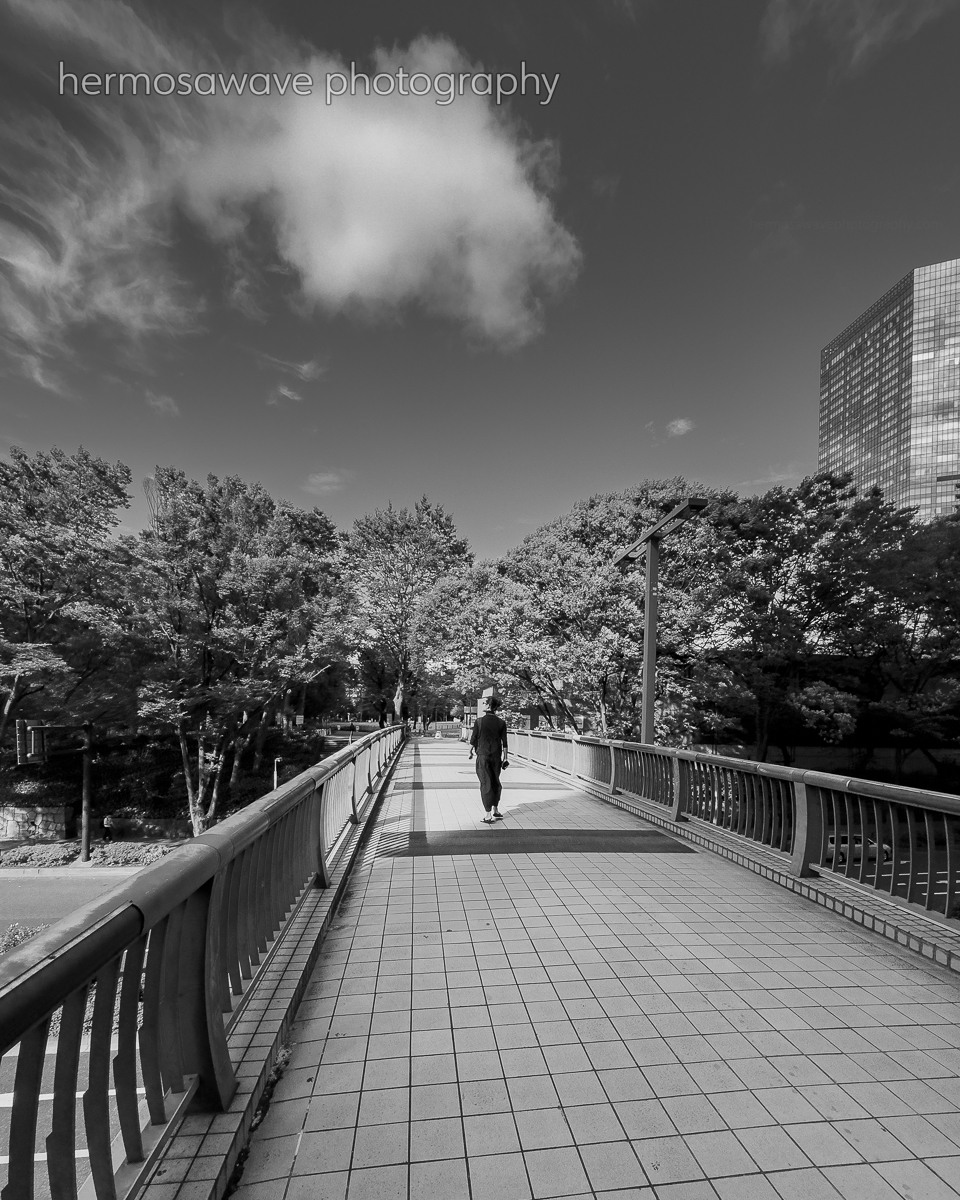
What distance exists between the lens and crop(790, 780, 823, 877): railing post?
5.31m

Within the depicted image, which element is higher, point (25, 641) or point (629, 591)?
point (629, 591)

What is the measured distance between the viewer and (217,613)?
66.5 ft

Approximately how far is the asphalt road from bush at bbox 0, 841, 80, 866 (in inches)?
40.7

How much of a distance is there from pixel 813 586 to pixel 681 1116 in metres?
18.5

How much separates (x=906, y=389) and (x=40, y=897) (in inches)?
5261

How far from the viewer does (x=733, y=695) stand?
700 inches

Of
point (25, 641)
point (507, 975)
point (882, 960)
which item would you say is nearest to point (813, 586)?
point (882, 960)

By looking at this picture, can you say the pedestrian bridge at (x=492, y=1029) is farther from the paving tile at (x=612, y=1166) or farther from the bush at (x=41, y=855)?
the bush at (x=41, y=855)

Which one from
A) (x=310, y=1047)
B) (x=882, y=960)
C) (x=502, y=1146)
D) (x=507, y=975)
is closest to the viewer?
(x=502, y=1146)

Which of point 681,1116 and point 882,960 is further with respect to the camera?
point 882,960

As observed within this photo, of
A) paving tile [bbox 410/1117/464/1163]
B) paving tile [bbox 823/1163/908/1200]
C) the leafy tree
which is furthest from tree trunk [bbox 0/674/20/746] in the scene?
the leafy tree

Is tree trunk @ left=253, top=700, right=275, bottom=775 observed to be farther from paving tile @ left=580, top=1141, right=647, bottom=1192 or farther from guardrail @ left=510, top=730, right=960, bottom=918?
paving tile @ left=580, top=1141, right=647, bottom=1192

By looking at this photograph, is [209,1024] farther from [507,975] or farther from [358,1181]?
[507,975]

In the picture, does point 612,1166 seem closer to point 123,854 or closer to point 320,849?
point 320,849
